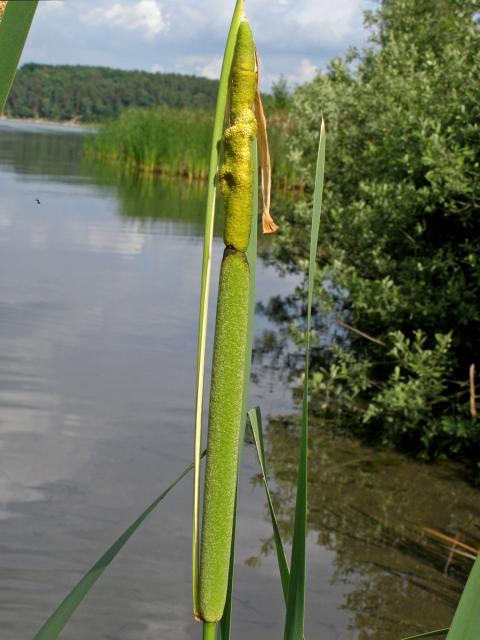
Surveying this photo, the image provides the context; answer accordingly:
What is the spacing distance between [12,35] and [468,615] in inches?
23.2

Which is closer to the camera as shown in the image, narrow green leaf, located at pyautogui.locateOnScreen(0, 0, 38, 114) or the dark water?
narrow green leaf, located at pyautogui.locateOnScreen(0, 0, 38, 114)

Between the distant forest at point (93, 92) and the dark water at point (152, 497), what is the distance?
60.6m

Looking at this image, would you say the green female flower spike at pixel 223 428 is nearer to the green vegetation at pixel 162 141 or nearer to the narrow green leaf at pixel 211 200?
the narrow green leaf at pixel 211 200

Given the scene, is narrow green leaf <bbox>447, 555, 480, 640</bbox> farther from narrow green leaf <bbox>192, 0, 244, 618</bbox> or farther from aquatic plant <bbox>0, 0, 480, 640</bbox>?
narrow green leaf <bbox>192, 0, 244, 618</bbox>

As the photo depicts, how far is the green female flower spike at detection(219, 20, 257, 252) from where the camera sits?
71cm

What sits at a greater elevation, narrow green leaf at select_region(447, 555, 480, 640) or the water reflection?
narrow green leaf at select_region(447, 555, 480, 640)

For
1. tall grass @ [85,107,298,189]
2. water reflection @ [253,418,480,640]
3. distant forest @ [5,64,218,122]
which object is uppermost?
distant forest @ [5,64,218,122]

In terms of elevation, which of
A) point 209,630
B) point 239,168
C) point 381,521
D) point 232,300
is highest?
point 239,168

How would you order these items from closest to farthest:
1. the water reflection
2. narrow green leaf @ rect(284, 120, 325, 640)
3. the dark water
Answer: narrow green leaf @ rect(284, 120, 325, 640), the dark water, the water reflection

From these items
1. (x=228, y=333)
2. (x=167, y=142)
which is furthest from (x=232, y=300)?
(x=167, y=142)

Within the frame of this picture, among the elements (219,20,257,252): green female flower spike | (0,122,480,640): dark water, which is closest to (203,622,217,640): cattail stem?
(219,20,257,252): green female flower spike

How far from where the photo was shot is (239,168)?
2.35ft

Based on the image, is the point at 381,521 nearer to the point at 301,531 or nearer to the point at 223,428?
the point at 301,531

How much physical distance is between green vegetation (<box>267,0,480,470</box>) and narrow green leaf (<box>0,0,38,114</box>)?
4171mm
